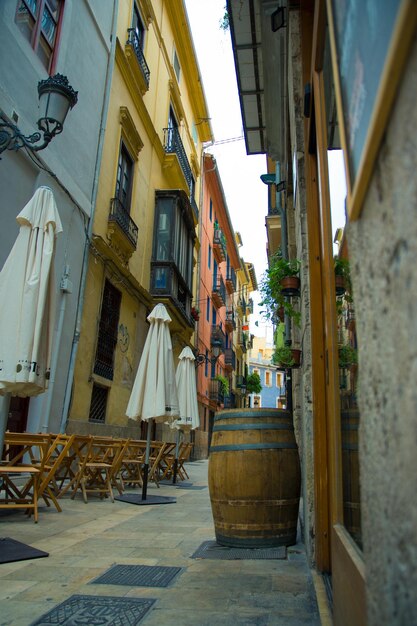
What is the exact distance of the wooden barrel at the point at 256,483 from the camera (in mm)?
3367

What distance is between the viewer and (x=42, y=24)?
29.1ft

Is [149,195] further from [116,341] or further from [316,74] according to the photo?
[316,74]

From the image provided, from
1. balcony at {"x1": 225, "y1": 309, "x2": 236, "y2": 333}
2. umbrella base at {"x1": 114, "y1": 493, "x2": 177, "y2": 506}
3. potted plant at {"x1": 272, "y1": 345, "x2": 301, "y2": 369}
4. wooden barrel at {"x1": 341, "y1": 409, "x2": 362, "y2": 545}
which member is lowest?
umbrella base at {"x1": 114, "y1": 493, "x2": 177, "y2": 506}

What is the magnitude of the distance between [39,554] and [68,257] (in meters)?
7.04

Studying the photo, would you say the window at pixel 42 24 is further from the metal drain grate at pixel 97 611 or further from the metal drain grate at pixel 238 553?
the metal drain grate at pixel 97 611

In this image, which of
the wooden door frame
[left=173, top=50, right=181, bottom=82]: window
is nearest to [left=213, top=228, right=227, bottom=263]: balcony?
[left=173, top=50, right=181, bottom=82]: window

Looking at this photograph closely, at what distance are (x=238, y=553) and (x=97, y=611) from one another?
1.33m

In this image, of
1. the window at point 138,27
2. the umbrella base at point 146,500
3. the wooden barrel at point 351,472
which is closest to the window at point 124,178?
the window at point 138,27

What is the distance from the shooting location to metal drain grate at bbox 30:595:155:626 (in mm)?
2084

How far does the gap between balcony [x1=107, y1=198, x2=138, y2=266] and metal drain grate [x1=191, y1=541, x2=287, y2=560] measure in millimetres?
9077

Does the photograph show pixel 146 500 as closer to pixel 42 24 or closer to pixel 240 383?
pixel 42 24

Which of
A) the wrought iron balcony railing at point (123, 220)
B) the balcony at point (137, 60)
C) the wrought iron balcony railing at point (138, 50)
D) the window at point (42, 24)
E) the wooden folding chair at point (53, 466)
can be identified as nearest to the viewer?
the wooden folding chair at point (53, 466)

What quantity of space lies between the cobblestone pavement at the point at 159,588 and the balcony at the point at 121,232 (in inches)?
306

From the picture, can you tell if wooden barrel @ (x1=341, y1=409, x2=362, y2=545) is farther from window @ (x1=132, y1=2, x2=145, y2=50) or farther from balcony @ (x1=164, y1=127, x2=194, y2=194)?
balcony @ (x1=164, y1=127, x2=194, y2=194)
